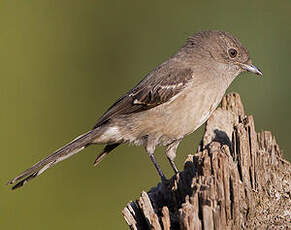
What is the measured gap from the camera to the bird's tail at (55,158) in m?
5.64

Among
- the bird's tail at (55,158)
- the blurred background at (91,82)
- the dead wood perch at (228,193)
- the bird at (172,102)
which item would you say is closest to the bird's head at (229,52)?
the bird at (172,102)

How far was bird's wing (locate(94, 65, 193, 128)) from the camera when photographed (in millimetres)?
6062

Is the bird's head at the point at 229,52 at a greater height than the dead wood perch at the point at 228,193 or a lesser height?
greater

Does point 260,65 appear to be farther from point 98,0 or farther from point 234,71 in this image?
point 98,0

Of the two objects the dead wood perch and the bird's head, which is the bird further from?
the dead wood perch

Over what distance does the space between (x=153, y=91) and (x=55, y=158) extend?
4.76 ft

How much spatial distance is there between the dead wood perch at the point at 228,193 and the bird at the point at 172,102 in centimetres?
109

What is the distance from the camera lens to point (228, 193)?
3.85 metres

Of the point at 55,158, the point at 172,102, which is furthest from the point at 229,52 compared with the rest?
the point at 55,158

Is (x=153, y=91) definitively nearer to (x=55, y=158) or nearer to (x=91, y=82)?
(x=55, y=158)

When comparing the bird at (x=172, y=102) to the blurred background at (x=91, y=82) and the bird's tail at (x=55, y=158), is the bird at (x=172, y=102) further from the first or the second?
the blurred background at (x=91, y=82)

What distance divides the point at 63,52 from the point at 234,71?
2.98m

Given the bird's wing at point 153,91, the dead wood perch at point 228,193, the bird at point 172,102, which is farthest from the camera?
the bird's wing at point 153,91

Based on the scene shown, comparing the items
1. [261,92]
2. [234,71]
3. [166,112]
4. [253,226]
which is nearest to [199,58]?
[234,71]
